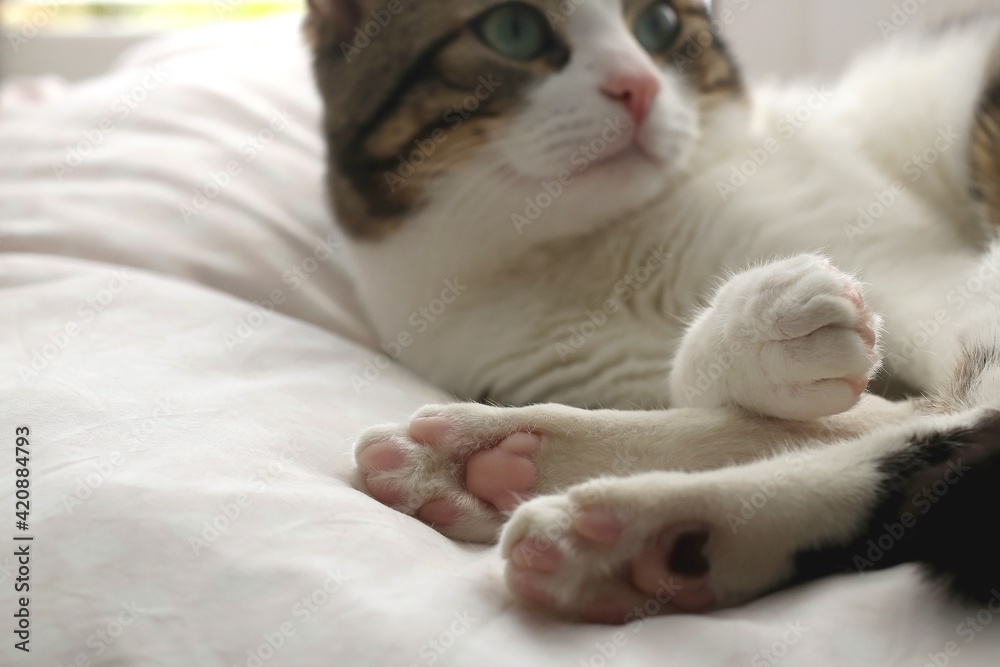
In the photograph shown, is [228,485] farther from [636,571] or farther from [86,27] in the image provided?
[86,27]

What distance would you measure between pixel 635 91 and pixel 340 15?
494mm

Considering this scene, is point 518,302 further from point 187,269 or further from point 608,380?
point 187,269

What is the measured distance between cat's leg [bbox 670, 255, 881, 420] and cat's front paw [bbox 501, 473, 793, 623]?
0.50 ft

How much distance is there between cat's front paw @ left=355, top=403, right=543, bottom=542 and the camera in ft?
2.27

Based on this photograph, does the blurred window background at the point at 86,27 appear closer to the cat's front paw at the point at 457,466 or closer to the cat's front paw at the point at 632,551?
the cat's front paw at the point at 457,466

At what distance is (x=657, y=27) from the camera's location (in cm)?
118

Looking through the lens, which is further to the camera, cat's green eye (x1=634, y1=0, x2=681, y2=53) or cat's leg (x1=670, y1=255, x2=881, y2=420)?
A: cat's green eye (x1=634, y1=0, x2=681, y2=53)

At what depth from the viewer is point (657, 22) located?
1.18 m

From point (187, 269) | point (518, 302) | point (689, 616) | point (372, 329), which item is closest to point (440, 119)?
point (518, 302)

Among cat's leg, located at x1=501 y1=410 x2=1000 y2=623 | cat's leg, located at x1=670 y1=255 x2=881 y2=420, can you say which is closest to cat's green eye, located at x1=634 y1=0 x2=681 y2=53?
cat's leg, located at x1=670 y1=255 x2=881 y2=420

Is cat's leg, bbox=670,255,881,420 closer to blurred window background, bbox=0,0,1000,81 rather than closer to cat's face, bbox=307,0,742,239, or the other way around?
cat's face, bbox=307,0,742,239

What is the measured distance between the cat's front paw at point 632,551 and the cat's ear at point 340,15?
36.2 inches

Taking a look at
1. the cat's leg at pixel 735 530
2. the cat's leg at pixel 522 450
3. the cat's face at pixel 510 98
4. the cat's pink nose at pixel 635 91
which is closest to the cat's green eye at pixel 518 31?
the cat's face at pixel 510 98

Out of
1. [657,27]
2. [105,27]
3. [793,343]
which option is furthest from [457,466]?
[105,27]
